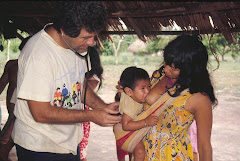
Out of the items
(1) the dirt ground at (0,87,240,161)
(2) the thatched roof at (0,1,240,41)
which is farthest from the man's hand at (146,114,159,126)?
(1) the dirt ground at (0,87,240,161)

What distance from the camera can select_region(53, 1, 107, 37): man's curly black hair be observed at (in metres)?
1.76

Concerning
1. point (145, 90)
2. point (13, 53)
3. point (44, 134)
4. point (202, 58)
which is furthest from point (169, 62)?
point (13, 53)

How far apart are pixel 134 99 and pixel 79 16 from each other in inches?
35.2

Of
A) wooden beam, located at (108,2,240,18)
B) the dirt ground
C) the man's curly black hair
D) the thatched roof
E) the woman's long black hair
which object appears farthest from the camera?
the dirt ground

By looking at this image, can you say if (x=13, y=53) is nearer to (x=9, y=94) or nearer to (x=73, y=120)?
(x=9, y=94)

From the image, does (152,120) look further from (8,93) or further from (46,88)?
(8,93)

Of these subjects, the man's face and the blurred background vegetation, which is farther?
the blurred background vegetation

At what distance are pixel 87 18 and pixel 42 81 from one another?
1.48ft

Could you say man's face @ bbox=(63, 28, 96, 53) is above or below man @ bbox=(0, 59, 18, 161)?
above

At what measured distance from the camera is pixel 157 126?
2248mm

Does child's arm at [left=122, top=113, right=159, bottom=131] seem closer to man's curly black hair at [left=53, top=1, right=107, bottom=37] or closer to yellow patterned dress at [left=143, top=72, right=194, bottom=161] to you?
yellow patterned dress at [left=143, top=72, right=194, bottom=161]

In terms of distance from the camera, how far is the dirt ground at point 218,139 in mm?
5051

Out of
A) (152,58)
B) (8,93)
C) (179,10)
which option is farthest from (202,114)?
(152,58)

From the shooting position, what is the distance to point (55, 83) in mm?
1935
